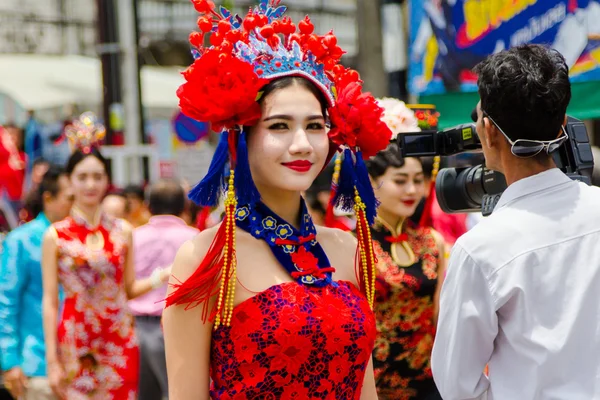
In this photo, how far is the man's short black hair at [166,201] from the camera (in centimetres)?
629

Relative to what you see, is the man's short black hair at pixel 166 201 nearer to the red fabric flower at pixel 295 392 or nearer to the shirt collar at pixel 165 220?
the shirt collar at pixel 165 220

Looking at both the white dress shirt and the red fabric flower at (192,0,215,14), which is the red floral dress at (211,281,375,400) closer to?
the white dress shirt

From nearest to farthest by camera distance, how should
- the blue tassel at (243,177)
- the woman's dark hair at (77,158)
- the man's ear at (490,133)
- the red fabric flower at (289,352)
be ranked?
the man's ear at (490,133), the red fabric flower at (289,352), the blue tassel at (243,177), the woman's dark hair at (77,158)

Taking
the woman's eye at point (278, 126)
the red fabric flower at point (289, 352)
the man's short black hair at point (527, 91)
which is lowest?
the red fabric flower at point (289, 352)

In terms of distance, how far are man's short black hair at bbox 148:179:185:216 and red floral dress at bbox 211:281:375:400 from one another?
3651mm

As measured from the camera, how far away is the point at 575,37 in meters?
5.68

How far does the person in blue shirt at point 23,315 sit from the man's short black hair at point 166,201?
715 millimetres

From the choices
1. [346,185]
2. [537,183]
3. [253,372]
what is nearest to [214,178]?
[346,185]

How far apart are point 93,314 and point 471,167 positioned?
2.94 m

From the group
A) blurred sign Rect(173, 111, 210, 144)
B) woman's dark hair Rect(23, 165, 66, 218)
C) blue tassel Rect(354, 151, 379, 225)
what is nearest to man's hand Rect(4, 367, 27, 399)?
woman's dark hair Rect(23, 165, 66, 218)

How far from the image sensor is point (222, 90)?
2684 mm

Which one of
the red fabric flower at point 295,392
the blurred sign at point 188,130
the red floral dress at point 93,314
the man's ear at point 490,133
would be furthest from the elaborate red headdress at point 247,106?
the blurred sign at point 188,130

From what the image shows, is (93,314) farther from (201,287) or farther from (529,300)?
(529,300)

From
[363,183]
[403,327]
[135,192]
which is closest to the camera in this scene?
[363,183]
